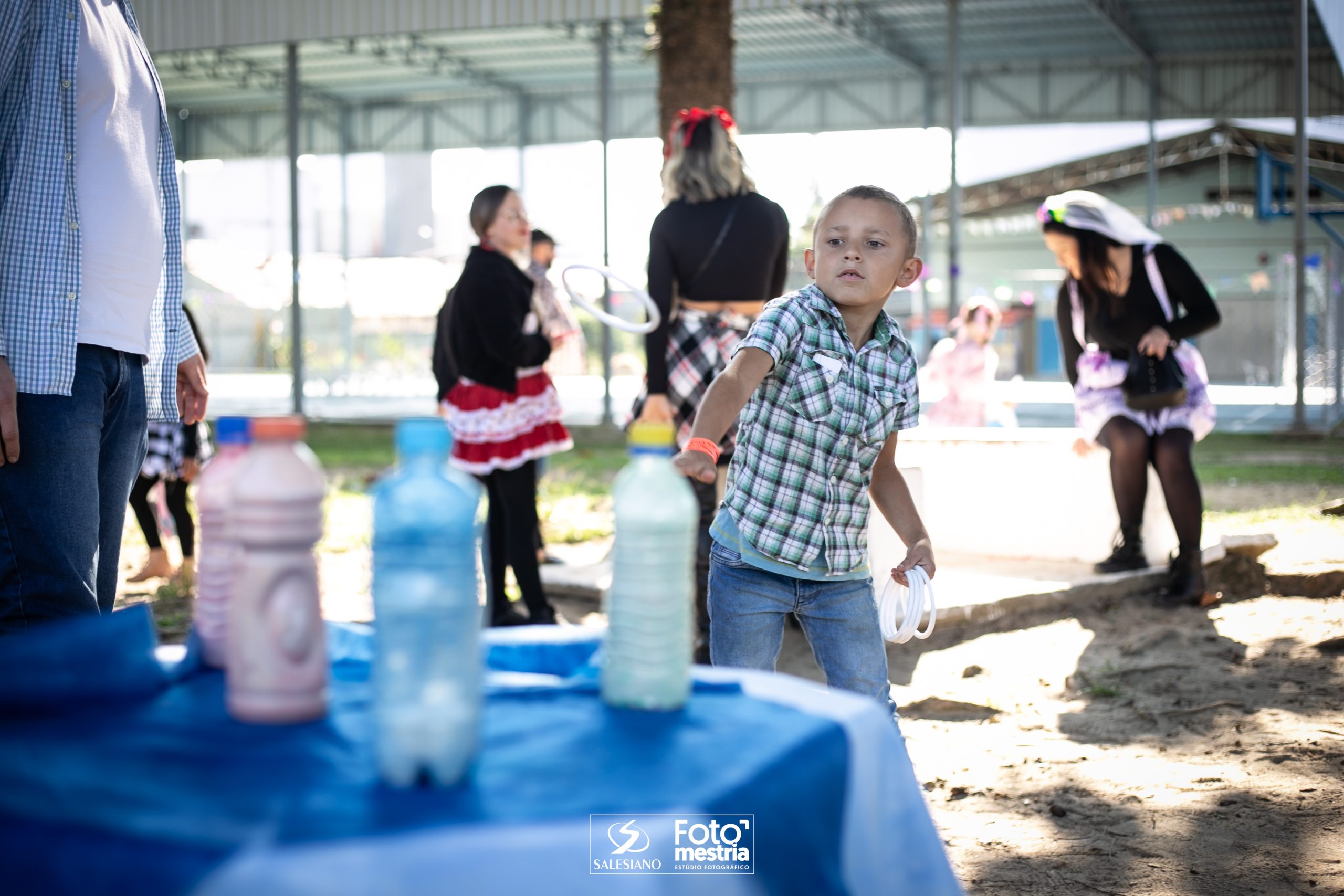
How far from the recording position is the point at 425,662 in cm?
117

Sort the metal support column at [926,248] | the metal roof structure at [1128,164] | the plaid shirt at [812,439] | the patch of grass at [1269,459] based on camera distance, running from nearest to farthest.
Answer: the plaid shirt at [812,439]
the patch of grass at [1269,459]
the metal support column at [926,248]
the metal roof structure at [1128,164]

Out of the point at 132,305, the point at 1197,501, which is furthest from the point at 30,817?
the point at 1197,501

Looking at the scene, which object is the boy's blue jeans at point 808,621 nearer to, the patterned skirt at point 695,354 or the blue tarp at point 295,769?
the blue tarp at point 295,769

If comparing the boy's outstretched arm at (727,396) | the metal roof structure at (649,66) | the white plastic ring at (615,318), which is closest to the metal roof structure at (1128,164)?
the metal roof structure at (649,66)

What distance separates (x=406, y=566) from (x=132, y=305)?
171 centimetres

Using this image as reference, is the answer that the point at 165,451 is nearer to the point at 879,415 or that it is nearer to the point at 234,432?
the point at 879,415

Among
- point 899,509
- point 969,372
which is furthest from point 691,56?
point 899,509

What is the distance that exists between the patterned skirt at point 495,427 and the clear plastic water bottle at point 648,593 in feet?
12.4

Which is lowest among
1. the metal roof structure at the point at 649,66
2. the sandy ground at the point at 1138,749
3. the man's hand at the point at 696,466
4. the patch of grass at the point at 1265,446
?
the sandy ground at the point at 1138,749

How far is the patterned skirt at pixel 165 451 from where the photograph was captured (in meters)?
6.53

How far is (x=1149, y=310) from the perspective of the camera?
19.8 ft

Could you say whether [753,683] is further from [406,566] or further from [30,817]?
[30,817]

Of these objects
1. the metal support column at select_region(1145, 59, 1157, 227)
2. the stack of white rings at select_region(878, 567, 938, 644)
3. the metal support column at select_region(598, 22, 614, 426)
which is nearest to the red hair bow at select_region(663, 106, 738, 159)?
the stack of white rings at select_region(878, 567, 938, 644)

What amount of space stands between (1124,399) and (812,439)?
12.6 ft
